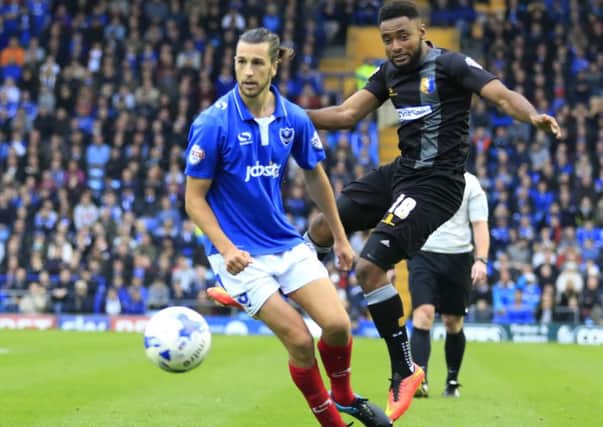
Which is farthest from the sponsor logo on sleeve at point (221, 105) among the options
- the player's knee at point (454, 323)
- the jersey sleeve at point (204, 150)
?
the player's knee at point (454, 323)

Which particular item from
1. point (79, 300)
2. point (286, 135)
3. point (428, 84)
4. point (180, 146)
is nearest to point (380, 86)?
point (428, 84)

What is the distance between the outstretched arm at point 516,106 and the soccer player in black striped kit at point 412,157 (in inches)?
2.4

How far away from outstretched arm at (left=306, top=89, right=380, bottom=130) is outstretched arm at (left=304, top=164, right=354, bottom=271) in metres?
1.00

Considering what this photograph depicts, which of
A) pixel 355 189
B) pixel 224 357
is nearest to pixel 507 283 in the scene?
pixel 224 357

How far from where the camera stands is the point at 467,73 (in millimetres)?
7953

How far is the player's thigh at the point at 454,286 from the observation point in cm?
1133

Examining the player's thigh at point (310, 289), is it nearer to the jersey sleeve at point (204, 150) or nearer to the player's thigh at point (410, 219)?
the jersey sleeve at point (204, 150)

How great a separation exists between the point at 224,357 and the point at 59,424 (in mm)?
7505

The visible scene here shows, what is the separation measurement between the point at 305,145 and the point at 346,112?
1.32 m

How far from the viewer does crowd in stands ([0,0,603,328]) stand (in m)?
23.8

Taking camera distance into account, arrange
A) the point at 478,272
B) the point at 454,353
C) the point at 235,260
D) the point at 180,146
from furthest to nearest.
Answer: the point at 180,146 → the point at 454,353 → the point at 478,272 → the point at 235,260

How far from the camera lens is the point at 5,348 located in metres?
16.6

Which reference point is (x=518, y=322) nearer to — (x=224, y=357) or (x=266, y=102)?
(x=224, y=357)

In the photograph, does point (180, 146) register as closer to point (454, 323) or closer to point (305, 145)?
point (454, 323)
